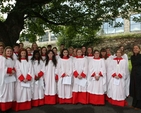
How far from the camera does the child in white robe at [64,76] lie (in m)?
7.86

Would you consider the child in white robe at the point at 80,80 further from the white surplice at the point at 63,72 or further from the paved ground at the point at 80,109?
the paved ground at the point at 80,109

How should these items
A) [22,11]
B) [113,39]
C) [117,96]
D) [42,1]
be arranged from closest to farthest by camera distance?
[117,96] → [22,11] → [42,1] → [113,39]

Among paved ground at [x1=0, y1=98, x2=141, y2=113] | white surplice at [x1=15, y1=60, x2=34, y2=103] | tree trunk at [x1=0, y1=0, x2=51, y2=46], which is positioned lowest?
paved ground at [x1=0, y1=98, x2=141, y2=113]

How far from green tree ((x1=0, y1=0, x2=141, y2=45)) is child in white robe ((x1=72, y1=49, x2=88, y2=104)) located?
3656 mm

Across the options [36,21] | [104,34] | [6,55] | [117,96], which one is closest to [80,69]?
[117,96]

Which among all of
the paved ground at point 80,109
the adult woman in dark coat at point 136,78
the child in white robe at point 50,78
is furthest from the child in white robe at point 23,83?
the adult woman in dark coat at point 136,78

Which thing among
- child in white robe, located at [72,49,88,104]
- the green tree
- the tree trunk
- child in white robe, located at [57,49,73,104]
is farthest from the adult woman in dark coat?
the tree trunk

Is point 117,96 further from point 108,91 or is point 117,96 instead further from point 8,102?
point 8,102

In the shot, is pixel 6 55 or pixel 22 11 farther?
pixel 22 11

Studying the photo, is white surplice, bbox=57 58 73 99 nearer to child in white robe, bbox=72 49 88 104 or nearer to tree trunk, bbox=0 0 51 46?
child in white robe, bbox=72 49 88 104

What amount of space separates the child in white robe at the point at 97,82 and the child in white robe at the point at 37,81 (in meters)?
1.87

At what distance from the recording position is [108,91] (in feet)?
25.9

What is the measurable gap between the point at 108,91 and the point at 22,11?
549cm

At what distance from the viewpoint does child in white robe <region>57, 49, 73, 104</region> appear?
786cm
